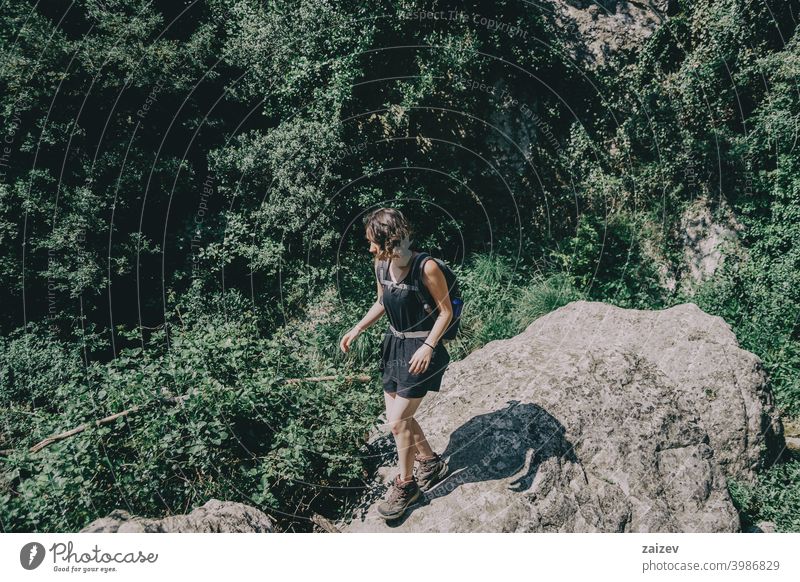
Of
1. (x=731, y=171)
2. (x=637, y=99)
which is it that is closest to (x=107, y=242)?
(x=637, y=99)

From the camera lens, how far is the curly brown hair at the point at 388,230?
358 cm

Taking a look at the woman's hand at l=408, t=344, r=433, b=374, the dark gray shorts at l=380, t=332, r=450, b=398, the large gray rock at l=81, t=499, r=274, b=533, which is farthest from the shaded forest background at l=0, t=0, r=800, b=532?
the woman's hand at l=408, t=344, r=433, b=374

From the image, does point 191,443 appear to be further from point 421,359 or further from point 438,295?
point 438,295

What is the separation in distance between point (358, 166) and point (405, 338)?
4771mm

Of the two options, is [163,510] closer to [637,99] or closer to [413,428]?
[413,428]

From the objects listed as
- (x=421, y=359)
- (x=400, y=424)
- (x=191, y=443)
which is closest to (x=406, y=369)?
(x=421, y=359)

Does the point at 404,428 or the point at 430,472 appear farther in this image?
the point at 430,472

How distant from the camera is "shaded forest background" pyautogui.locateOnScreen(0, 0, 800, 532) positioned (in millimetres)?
7227

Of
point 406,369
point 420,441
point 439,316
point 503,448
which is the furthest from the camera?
point 503,448

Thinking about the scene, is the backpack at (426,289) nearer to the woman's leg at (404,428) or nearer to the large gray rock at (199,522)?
the woman's leg at (404,428)

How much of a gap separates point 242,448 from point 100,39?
6202mm

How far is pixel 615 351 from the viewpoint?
16.0 ft

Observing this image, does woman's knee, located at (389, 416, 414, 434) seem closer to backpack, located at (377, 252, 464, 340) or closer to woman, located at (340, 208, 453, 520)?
woman, located at (340, 208, 453, 520)

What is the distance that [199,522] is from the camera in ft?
11.7
